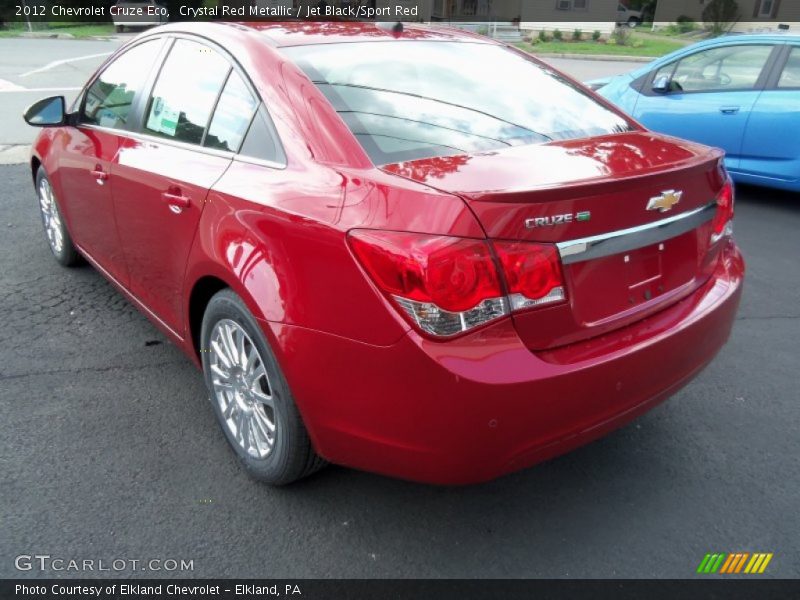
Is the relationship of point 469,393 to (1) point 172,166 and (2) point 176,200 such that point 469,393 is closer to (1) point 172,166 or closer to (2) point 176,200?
(2) point 176,200

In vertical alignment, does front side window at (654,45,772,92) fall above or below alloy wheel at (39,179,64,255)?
above

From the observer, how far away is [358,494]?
251 cm

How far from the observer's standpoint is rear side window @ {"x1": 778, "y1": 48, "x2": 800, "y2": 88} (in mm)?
5801

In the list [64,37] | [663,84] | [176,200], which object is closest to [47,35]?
[64,37]

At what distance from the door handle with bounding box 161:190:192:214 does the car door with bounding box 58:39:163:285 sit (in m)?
0.64

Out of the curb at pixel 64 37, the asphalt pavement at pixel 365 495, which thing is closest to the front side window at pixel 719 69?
the asphalt pavement at pixel 365 495

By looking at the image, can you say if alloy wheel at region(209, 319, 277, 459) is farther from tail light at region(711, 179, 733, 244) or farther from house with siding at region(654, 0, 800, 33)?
house with siding at region(654, 0, 800, 33)

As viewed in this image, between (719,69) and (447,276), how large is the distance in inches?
228

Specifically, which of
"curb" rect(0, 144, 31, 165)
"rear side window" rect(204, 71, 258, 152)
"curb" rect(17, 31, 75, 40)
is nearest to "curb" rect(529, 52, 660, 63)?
"curb" rect(0, 144, 31, 165)

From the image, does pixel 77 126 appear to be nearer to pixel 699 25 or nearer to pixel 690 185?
pixel 690 185

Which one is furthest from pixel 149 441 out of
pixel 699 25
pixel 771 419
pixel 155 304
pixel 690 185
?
pixel 699 25

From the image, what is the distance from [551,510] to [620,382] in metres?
0.66

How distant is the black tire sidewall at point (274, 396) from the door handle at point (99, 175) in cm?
112
